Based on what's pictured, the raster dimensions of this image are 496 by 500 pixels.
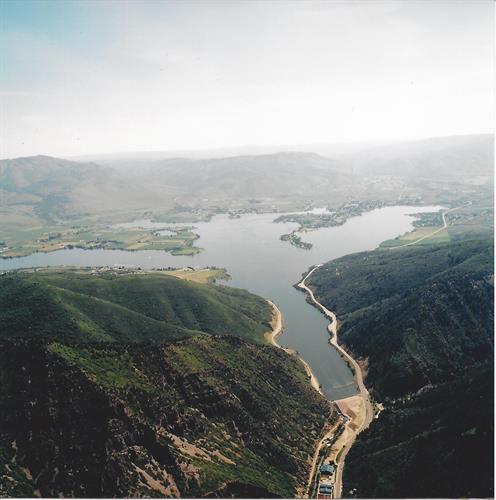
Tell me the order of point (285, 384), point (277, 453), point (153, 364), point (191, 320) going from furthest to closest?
point (191, 320) → point (285, 384) → point (153, 364) → point (277, 453)

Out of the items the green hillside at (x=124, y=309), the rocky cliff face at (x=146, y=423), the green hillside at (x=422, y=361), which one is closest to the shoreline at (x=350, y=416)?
the green hillside at (x=422, y=361)

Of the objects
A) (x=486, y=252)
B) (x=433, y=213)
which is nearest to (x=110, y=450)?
(x=486, y=252)

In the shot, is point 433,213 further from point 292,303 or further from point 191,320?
point 191,320

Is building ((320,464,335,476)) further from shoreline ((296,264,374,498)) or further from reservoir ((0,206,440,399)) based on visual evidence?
reservoir ((0,206,440,399))

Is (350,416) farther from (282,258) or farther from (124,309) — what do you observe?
(282,258)

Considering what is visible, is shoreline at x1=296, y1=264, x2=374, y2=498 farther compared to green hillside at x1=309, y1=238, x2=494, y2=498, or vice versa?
shoreline at x1=296, y1=264, x2=374, y2=498

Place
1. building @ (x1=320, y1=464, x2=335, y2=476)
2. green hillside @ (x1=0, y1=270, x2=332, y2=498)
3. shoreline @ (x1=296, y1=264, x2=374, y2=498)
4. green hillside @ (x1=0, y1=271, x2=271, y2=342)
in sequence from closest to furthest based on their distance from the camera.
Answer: green hillside @ (x1=0, y1=270, x2=332, y2=498)
building @ (x1=320, y1=464, x2=335, y2=476)
shoreline @ (x1=296, y1=264, x2=374, y2=498)
green hillside @ (x1=0, y1=271, x2=271, y2=342)

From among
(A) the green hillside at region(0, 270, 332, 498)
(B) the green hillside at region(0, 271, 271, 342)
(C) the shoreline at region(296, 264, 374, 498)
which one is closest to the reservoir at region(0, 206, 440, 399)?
(C) the shoreline at region(296, 264, 374, 498)
